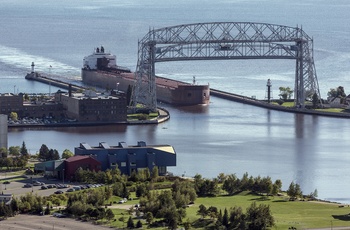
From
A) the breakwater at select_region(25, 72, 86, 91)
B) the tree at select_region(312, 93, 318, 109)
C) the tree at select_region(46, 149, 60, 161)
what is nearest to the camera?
the tree at select_region(46, 149, 60, 161)

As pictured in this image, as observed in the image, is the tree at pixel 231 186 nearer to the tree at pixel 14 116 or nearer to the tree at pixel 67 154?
the tree at pixel 67 154

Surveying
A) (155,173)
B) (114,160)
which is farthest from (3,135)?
(155,173)

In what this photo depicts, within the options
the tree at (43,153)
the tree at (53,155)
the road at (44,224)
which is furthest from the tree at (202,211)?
the tree at (43,153)

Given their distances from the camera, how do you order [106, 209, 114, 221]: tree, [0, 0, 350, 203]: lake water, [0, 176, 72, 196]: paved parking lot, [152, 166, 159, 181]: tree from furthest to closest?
[0, 0, 350, 203]: lake water, [152, 166, 159, 181]: tree, [0, 176, 72, 196]: paved parking lot, [106, 209, 114, 221]: tree

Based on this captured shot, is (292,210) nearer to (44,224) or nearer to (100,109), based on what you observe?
(44,224)

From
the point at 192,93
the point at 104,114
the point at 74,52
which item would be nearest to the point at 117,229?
the point at 104,114

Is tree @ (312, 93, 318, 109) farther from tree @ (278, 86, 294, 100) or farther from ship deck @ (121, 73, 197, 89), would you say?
ship deck @ (121, 73, 197, 89)

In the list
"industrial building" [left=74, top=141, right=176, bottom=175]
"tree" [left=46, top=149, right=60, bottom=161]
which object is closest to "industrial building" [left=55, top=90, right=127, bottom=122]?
"tree" [left=46, top=149, right=60, bottom=161]
